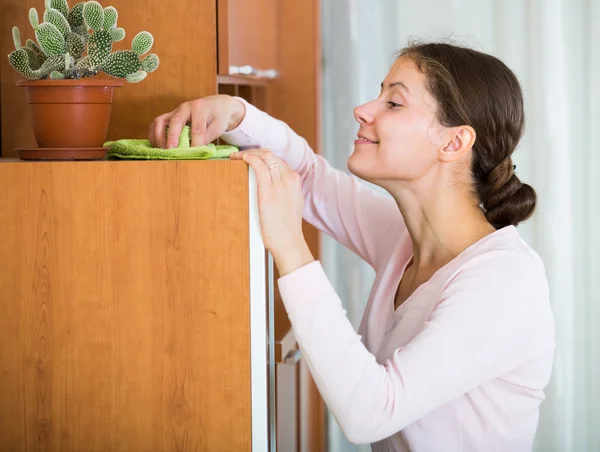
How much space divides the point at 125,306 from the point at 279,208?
0.85ft

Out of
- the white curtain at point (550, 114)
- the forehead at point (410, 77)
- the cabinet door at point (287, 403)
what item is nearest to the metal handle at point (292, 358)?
the cabinet door at point (287, 403)

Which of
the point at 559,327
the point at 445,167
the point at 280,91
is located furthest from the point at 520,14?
the point at 445,167

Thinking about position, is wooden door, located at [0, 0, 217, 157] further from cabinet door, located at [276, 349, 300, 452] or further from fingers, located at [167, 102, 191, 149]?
cabinet door, located at [276, 349, 300, 452]

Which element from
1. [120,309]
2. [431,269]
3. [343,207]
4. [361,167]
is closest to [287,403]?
[343,207]

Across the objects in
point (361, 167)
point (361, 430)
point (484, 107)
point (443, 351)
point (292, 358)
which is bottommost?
point (292, 358)

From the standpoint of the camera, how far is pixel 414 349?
1.14 meters

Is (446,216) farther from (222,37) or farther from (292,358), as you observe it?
(292,358)

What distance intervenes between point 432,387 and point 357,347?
4.8 inches

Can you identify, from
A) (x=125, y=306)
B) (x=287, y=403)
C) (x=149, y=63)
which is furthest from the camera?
(x=287, y=403)

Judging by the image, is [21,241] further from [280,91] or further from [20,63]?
[280,91]

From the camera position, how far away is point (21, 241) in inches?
43.4

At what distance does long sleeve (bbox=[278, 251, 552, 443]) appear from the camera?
111 centimetres

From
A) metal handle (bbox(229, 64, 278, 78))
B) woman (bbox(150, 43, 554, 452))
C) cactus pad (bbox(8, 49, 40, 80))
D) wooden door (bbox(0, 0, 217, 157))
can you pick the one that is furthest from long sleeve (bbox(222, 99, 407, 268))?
cactus pad (bbox(8, 49, 40, 80))

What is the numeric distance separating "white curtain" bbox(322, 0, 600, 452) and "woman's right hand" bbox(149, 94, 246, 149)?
3.30ft
